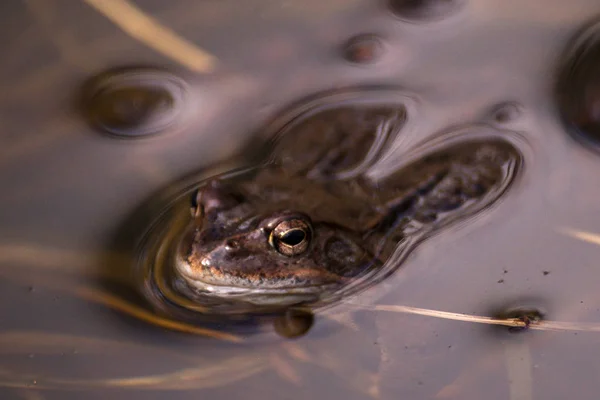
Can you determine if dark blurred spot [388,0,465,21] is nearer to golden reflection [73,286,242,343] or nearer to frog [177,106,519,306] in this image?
frog [177,106,519,306]

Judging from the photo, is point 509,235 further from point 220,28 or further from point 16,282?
point 16,282

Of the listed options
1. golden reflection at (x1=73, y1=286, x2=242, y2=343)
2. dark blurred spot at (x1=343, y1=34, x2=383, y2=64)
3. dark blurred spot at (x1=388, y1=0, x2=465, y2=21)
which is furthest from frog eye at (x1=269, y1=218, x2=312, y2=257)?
dark blurred spot at (x1=388, y1=0, x2=465, y2=21)

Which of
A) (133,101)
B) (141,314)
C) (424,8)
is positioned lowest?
(141,314)

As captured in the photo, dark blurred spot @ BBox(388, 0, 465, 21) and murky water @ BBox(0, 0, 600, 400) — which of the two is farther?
dark blurred spot @ BBox(388, 0, 465, 21)

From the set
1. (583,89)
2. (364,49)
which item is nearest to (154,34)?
(364,49)

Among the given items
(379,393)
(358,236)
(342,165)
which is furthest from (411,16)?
(379,393)

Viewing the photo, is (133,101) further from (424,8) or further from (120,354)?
(424,8)

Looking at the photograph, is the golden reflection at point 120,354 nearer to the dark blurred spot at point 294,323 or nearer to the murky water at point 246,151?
the murky water at point 246,151
